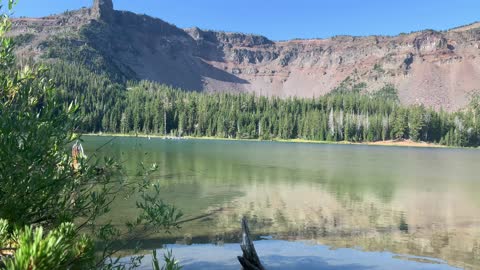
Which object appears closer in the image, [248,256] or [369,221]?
[248,256]

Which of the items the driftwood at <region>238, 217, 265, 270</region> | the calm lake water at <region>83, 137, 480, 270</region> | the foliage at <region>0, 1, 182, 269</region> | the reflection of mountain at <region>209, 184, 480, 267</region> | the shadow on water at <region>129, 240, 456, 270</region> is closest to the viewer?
the foliage at <region>0, 1, 182, 269</region>

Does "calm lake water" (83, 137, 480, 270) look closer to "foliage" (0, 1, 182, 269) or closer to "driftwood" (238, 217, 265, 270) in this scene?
"foliage" (0, 1, 182, 269)

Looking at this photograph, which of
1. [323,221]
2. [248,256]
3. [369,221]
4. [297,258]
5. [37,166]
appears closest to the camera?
[37,166]

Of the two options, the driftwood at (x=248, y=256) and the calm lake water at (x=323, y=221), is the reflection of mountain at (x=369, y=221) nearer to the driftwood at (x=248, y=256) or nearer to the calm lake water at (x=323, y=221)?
the calm lake water at (x=323, y=221)

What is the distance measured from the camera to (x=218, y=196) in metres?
36.5

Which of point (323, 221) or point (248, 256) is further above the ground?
point (248, 256)

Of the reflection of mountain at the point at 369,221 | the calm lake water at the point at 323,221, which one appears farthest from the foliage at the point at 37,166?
the reflection of mountain at the point at 369,221

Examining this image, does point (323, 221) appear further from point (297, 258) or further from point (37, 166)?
point (37, 166)

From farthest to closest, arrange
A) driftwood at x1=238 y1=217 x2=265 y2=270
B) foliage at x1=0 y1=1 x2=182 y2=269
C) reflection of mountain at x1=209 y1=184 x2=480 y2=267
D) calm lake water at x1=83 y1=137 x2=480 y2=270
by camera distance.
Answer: reflection of mountain at x1=209 y1=184 x2=480 y2=267, calm lake water at x1=83 y1=137 x2=480 y2=270, driftwood at x1=238 y1=217 x2=265 y2=270, foliage at x1=0 y1=1 x2=182 y2=269

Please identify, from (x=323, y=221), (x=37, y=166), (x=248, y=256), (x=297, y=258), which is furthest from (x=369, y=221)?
(x=37, y=166)

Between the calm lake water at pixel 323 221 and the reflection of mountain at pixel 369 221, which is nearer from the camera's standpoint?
the calm lake water at pixel 323 221

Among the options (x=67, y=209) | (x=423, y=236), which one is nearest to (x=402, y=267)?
(x=423, y=236)

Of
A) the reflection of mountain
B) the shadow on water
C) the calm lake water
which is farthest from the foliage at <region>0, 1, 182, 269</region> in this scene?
the reflection of mountain

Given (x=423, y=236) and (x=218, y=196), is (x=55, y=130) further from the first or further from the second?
(x=218, y=196)
